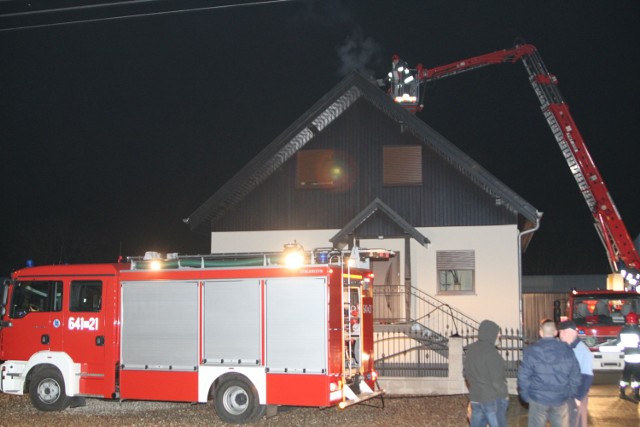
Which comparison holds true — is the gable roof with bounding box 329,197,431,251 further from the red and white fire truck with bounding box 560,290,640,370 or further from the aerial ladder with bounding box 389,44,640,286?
the aerial ladder with bounding box 389,44,640,286

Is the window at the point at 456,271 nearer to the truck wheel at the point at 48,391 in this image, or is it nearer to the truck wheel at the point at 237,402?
the truck wheel at the point at 237,402

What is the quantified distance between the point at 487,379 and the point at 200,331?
5.71 metres

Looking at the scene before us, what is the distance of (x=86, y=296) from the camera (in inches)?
521

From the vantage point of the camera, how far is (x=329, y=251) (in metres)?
11.9

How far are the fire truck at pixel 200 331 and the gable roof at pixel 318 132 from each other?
7.46m

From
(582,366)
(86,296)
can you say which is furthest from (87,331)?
(582,366)

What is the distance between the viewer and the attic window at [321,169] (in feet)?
71.2

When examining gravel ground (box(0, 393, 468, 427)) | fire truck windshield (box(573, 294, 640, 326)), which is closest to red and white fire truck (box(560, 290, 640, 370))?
fire truck windshield (box(573, 294, 640, 326))

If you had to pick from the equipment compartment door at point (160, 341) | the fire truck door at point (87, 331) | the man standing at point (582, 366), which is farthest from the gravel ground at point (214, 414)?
the man standing at point (582, 366)

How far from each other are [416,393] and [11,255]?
3565 cm

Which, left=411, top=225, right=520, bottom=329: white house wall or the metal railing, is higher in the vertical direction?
left=411, top=225, right=520, bottom=329: white house wall

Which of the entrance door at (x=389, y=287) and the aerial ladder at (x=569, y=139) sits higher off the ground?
the aerial ladder at (x=569, y=139)

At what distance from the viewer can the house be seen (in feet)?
66.7

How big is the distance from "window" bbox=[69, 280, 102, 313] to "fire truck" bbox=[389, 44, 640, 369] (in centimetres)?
1155
